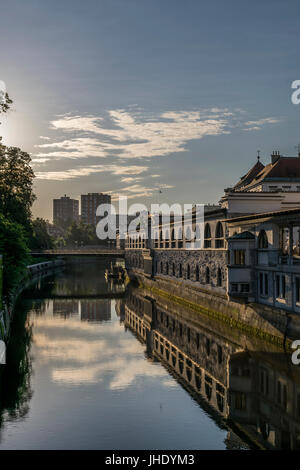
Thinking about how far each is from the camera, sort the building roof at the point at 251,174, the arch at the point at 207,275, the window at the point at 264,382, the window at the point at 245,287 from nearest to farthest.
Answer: the window at the point at 264,382, the window at the point at 245,287, the arch at the point at 207,275, the building roof at the point at 251,174

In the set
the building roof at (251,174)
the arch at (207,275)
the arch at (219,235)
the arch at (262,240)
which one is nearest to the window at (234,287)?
the arch at (262,240)

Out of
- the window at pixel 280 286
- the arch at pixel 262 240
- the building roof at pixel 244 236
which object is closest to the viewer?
the window at pixel 280 286

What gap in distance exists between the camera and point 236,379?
27.2 m

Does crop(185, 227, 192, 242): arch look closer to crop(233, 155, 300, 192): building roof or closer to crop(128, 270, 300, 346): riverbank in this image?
crop(128, 270, 300, 346): riverbank

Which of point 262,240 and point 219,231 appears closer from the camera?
point 262,240

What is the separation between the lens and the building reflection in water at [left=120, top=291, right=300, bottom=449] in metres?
20.5

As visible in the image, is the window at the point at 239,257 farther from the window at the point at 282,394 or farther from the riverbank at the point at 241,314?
the window at the point at 282,394

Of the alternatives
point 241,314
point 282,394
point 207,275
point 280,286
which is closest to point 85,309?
point 207,275

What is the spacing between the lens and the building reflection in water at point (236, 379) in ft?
67.2

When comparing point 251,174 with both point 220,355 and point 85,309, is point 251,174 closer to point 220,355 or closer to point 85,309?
point 85,309

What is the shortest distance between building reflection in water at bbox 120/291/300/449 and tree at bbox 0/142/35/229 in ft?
116

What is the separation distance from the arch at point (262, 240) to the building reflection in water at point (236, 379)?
7.31 m

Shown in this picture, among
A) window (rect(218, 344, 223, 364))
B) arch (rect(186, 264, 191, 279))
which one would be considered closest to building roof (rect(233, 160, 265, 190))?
arch (rect(186, 264, 191, 279))

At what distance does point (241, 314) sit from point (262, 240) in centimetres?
622
